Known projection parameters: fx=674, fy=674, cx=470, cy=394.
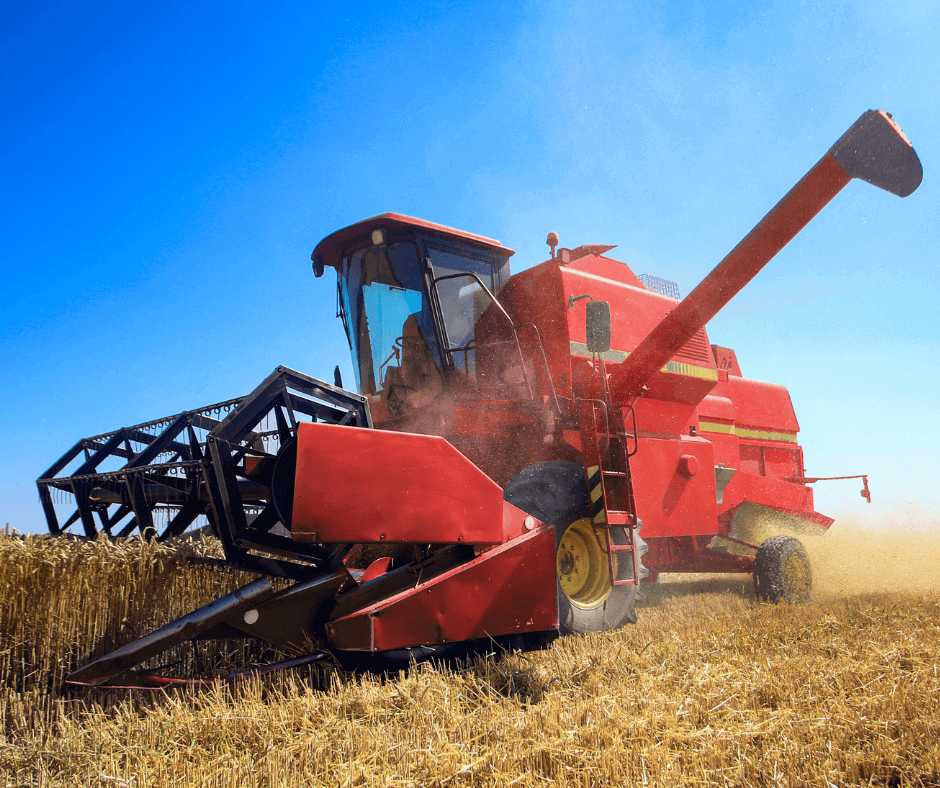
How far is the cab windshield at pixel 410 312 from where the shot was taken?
477 cm

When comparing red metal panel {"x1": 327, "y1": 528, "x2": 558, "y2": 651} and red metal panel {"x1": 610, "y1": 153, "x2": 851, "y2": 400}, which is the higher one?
red metal panel {"x1": 610, "y1": 153, "x2": 851, "y2": 400}

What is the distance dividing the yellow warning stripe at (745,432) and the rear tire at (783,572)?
112 centimetres

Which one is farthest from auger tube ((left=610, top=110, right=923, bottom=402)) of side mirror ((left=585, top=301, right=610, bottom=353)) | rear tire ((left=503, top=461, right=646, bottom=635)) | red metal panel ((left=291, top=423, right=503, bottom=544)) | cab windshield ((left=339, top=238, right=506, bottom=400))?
red metal panel ((left=291, top=423, right=503, bottom=544))

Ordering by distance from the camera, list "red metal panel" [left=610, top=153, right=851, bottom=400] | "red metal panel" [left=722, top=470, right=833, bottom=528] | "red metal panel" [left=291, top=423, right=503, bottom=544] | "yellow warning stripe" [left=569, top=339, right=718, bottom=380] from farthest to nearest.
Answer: "red metal panel" [left=722, top=470, right=833, bottom=528], "yellow warning stripe" [left=569, top=339, right=718, bottom=380], "red metal panel" [left=610, top=153, right=851, bottom=400], "red metal panel" [left=291, top=423, right=503, bottom=544]

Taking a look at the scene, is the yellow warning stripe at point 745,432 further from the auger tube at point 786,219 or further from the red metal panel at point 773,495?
the auger tube at point 786,219

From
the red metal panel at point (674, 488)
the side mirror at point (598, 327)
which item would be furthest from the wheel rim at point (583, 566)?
the side mirror at point (598, 327)

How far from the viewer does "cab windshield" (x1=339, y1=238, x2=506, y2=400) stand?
477 centimetres

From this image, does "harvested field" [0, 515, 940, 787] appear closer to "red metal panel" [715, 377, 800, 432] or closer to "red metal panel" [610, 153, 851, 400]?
"red metal panel" [610, 153, 851, 400]

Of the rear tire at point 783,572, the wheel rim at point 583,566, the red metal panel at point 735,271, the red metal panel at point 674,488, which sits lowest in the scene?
the rear tire at point 783,572

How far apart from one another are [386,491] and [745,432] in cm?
562

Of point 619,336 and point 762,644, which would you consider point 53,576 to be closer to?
point 762,644

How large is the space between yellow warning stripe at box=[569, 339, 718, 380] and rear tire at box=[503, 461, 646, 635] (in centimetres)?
101

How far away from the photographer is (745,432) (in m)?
7.34

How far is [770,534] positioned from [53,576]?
20.9 ft
